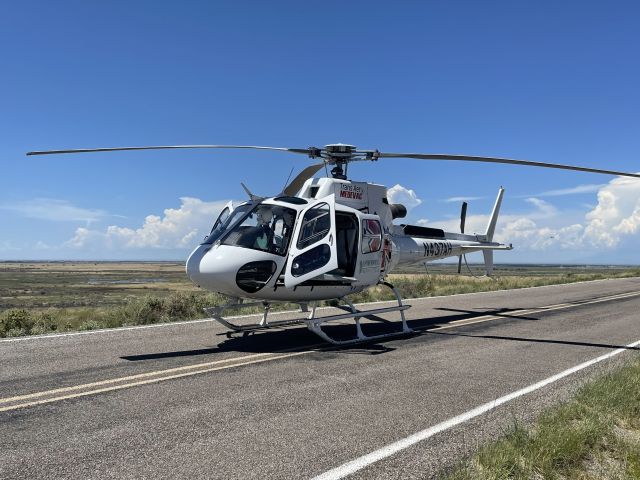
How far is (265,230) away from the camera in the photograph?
31.3 feet

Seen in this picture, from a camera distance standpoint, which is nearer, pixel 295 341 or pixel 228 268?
pixel 228 268

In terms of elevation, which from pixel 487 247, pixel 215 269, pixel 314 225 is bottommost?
pixel 215 269

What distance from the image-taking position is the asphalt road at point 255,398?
14.2 ft

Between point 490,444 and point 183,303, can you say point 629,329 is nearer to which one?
point 490,444

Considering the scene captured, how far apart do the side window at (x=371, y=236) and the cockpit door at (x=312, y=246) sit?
4.46ft

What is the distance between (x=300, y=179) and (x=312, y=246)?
98.3 inches

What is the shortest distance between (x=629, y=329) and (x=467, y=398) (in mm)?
9305

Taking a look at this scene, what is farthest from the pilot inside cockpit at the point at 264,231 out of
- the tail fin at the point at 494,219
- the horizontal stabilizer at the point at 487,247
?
the tail fin at the point at 494,219

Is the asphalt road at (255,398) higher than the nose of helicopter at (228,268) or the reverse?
the reverse

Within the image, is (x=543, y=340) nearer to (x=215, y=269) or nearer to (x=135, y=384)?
(x=215, y=269)

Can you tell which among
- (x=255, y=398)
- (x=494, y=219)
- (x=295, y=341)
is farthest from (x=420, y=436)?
(x=494, y=219)

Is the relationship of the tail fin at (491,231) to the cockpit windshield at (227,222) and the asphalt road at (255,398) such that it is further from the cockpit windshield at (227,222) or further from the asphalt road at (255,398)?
the cockpit windshield at (227,222)

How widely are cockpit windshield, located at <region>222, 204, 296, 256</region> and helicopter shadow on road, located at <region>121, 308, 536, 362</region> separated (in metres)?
1.81

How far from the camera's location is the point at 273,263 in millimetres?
9289
